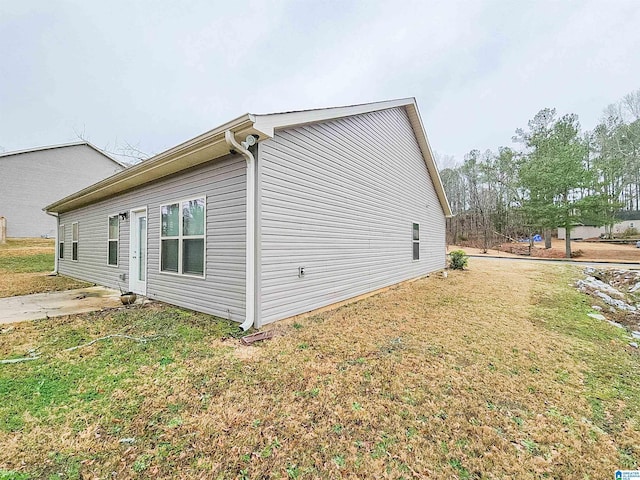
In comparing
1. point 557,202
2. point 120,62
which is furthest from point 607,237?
point 120,62

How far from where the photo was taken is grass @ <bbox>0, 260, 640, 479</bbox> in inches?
73.2

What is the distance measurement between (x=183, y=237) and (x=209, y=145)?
200 cm

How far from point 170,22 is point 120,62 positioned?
5.17 m

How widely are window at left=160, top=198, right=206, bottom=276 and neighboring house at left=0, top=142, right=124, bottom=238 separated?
17.6 meters

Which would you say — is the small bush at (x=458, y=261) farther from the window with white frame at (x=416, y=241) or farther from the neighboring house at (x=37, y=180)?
the neighboring house at (x=37, y=180)

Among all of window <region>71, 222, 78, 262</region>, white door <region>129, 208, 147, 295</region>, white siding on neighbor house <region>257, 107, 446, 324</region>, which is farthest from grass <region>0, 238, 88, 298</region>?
white siding on neighbor house <region>257, 107, 446, 324</region>

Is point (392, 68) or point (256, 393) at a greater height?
→ point (392, 68)

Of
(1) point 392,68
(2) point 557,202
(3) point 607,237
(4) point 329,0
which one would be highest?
(1) point 392,68

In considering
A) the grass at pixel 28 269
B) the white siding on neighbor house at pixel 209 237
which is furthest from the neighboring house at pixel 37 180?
the white siding on neighbor house at pixel 209 237

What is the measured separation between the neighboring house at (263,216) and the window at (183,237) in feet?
0.09

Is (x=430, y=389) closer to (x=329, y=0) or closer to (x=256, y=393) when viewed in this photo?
(x=256, y=393)

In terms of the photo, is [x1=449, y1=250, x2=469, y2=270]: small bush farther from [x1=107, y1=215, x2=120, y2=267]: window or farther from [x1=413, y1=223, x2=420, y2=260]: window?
[x1=107, y1=215, x2=120, y2=267]: window

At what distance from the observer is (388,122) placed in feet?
26.0

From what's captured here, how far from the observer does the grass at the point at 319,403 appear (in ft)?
6.10
